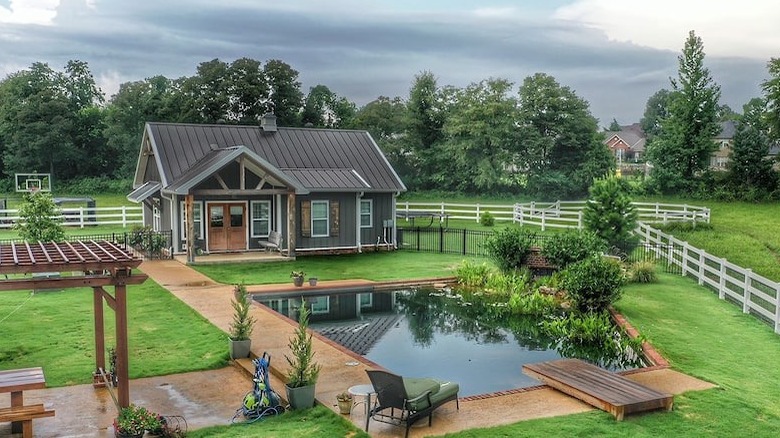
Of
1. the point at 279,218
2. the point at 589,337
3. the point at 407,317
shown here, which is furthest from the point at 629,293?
the point at 279,218

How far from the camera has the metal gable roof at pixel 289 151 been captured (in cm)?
2573

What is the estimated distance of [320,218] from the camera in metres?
26.2

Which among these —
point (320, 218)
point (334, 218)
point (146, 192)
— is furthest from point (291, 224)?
point (146, 192)

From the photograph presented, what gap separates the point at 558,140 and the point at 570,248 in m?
32.1

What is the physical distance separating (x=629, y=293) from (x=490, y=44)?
164 feet

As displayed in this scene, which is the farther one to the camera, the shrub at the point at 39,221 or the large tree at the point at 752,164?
the large tree at the point at 752,164

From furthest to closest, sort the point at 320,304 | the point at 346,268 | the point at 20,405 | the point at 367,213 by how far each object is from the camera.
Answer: the point at 367,213 → the point at 346,268 → the point at 320,304 → the point at 20,405

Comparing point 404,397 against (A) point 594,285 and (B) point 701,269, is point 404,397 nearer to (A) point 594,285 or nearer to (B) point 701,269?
(A) point 594,285

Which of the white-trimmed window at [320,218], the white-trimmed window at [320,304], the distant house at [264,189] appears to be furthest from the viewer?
the white-trimmed window at [320,218]

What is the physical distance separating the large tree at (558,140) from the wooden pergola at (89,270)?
41543mm

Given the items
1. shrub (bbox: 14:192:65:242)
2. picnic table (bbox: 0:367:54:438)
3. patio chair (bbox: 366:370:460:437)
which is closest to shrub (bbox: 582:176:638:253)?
patio chair (bbox: 366:370:460:437)

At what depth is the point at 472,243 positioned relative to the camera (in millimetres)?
28281

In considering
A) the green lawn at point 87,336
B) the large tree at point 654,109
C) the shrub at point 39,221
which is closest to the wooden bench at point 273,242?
the green lawn at point 87,336

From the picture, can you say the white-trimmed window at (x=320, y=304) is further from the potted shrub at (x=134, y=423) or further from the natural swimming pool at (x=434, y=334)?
the potted shrub at (x=134, y=423)
